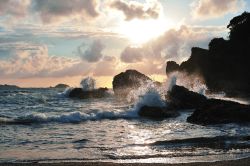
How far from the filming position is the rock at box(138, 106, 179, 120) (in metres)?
27.1

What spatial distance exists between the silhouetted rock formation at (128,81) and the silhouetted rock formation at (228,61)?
33.9 feet

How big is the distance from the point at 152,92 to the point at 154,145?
1829 centimetres

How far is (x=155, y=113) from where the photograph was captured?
1088 inches

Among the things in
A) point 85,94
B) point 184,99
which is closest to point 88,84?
point 85,94

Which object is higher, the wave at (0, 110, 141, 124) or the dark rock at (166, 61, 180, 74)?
the dark rock at (166, 61, 180, 74)

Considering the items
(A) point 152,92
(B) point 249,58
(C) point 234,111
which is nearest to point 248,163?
(C) point 234,111

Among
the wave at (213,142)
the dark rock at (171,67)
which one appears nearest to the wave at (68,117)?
the wave at (213,142)

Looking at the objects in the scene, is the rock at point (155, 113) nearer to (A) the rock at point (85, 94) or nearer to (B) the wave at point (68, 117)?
(B) the wave at point (68, 117)

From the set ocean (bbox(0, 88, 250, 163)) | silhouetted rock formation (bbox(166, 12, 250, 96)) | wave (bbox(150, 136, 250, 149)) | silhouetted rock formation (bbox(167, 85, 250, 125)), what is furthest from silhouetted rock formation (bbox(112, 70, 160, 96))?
wave (bbox(150, 136, 250, 149))

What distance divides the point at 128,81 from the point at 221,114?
42030 mm

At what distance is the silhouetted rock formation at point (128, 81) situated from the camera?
209 feet

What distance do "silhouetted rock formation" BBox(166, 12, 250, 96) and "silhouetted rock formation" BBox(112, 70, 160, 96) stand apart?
10.3m

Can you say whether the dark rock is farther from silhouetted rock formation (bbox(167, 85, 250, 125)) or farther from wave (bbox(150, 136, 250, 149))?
wave (bbox(150, 136, 250, 149))

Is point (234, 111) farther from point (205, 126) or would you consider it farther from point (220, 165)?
point (220, 165)
